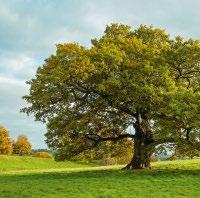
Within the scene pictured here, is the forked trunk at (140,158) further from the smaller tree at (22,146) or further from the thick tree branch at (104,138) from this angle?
the smaller tree at (22,146)

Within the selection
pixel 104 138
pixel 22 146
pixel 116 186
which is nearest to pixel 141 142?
pixel 104 138

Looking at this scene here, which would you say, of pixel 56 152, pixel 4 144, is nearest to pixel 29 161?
pixel 4 144

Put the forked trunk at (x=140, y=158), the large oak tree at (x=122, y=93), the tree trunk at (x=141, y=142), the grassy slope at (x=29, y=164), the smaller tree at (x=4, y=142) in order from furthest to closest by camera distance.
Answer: the smaller tree at (x=4, y=142), the grassy slope at (x=29, y=164), the tree trunk at (x=141, y=142), the forked trunk at (x=140, y=158), the large oak tree at (x=122, y=93)

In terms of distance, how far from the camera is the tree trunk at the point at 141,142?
52375 mm

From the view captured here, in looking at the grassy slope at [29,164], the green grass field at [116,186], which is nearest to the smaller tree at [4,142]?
the grassy slope at [29,164]

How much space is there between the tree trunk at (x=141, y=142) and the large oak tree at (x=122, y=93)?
10cm

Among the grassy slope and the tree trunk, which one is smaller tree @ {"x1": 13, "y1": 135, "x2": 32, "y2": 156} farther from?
the tree trunk

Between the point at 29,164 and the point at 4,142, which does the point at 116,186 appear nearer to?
the point at 29,164

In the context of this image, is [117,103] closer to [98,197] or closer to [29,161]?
[98,197]

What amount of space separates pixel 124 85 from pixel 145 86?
7.15 feet

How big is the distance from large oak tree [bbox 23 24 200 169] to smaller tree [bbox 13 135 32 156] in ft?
332

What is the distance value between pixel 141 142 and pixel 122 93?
22.4 feet

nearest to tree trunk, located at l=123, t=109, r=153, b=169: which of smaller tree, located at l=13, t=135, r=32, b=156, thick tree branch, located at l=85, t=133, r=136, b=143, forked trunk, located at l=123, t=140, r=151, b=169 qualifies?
forked trunk, located at l=123, t=140, r=151, b=169

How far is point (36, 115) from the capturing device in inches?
2090
